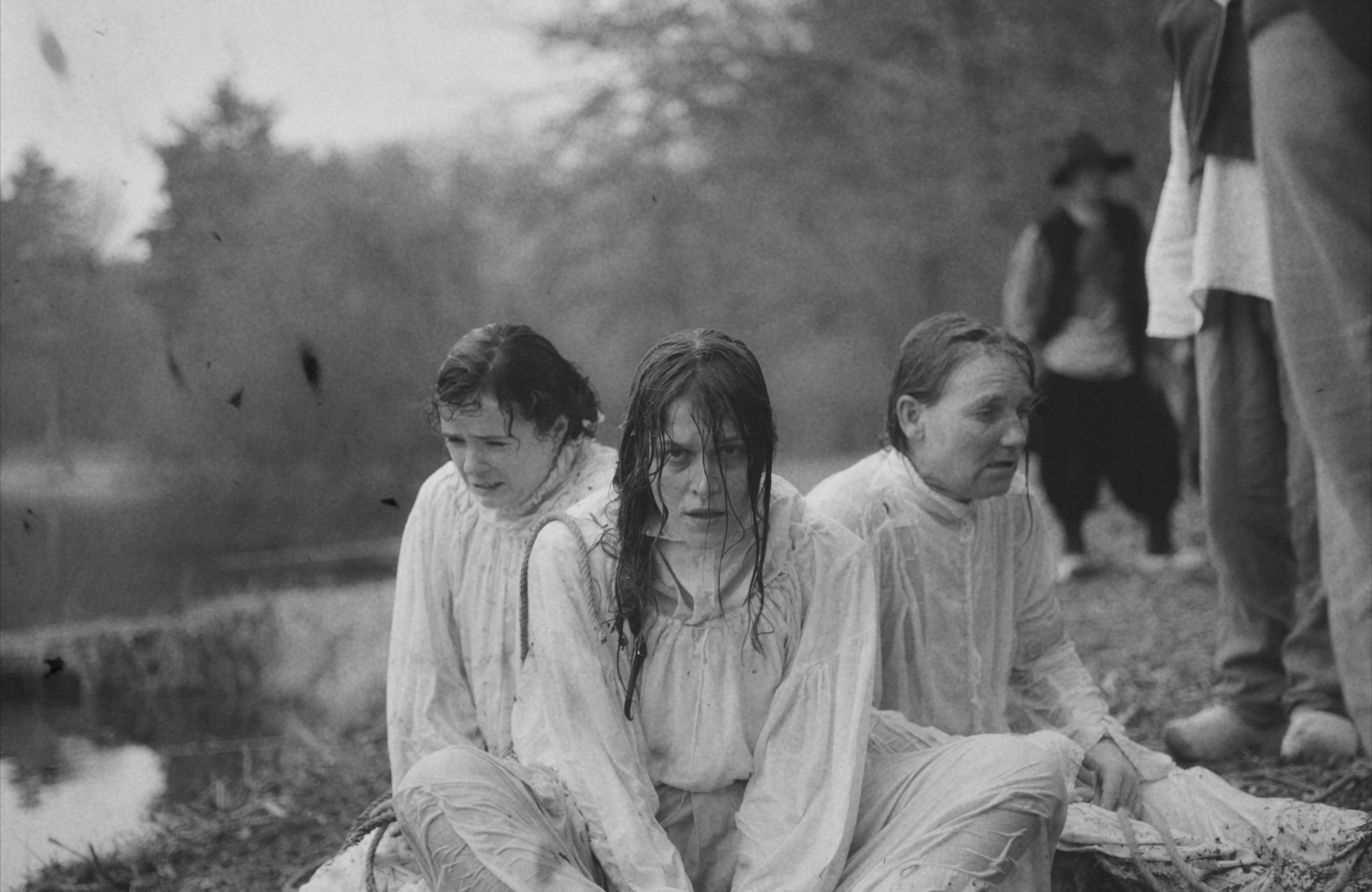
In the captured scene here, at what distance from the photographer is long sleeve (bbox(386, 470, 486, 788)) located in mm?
3436

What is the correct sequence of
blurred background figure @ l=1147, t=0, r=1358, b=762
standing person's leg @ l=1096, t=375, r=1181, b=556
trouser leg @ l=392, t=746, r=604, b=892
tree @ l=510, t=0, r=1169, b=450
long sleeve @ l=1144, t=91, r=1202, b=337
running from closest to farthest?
trouser leg @ l=392, t=746, r=604, b=892, blurred background figure @ l=1147, t=0, r=1358, b=762, long sleeve @ l=1144, t=91, r=1202, b=337, standing person's leg @ l=1096, t=375, r=1181, b=556, tree @ l=510, t=0, r=1169, b=450

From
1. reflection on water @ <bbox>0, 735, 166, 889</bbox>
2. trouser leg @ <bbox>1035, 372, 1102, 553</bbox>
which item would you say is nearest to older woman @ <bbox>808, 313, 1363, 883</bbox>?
reflection on water @ <bbox>0, 735, 166, 889</bbox>

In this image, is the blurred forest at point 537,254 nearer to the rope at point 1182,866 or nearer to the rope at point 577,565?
the rope at point 577,565

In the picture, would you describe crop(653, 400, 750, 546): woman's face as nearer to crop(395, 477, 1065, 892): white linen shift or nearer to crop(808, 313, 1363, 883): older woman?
crop(395, 477, 1065, 892): white linen shift

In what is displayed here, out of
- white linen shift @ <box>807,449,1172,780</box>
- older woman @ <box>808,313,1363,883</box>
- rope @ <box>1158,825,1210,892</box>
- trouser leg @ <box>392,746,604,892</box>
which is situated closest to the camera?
trouser leg @ <box>392,746,604,892</box>

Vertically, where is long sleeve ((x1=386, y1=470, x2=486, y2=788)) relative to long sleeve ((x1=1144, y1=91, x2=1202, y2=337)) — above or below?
below

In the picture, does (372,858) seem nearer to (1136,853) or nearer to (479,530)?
(479,530)

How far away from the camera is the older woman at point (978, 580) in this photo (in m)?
3.26

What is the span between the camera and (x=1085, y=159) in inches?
284

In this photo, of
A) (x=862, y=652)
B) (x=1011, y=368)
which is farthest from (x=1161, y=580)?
(x=862, y=652)

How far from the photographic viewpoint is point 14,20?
4414mm

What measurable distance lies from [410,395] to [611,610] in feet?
16.9

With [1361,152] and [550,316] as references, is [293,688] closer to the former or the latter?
[1361,152]

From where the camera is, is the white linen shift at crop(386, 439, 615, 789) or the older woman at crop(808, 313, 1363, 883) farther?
the white linen shift at crop(386, 439, 615, 789)
